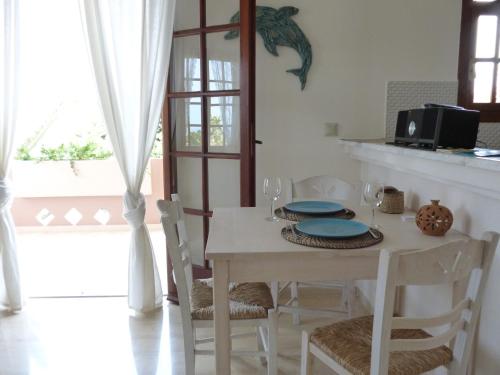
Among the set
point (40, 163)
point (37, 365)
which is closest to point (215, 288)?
point (37, 365)

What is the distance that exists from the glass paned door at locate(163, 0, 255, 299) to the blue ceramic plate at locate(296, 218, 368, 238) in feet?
2.95

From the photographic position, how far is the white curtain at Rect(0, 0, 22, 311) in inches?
102

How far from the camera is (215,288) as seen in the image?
4.83 ft

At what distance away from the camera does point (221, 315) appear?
4.92 feet

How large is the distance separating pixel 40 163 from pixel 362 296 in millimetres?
3884

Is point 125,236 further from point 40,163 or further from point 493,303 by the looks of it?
point 493,303

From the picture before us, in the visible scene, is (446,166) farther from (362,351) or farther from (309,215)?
(362,351)

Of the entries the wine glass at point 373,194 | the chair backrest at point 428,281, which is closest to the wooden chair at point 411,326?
the chair backrest at point 428,281

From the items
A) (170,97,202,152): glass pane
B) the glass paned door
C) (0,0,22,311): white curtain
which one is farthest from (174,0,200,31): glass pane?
(0,0,22,311): white curtain

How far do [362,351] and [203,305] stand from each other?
68 centimetres

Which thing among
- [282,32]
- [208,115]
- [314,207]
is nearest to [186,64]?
[208,115]

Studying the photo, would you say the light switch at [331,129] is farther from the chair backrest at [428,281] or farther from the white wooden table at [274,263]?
the chair backrest at [428,281]

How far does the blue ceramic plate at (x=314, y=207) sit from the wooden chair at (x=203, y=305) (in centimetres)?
38

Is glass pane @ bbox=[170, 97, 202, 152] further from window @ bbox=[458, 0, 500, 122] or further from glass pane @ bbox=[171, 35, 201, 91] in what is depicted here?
window @ bbox=[458, 0, 500, 122]
